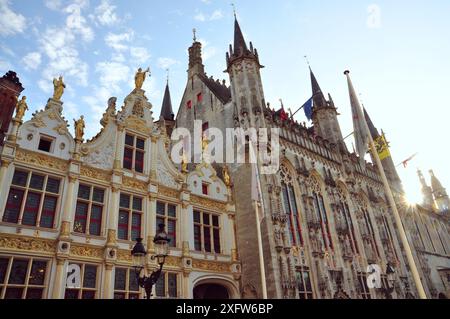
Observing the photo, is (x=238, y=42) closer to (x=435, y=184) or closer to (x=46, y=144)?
(x=46, y=144)

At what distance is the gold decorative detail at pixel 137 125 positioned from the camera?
18.8m

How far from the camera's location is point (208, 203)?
2023 centimetres

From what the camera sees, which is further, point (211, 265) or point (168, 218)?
point (211, 265)

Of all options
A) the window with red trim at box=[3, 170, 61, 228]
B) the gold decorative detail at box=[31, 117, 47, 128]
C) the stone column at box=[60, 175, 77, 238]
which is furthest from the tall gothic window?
the gold decorative detail at box=[31, 117, 47, 128]

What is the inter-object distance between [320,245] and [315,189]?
5222mm

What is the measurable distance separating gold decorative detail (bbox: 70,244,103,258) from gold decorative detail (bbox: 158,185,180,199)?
4.70 meters

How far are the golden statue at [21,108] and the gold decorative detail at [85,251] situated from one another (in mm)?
6293

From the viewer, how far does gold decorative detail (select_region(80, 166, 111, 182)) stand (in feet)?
51.4

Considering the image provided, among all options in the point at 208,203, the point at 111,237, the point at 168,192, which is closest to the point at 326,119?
the point at 208,203

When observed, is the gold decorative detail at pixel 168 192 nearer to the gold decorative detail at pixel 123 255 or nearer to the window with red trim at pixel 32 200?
the gold decorative detail at pixel 123 255

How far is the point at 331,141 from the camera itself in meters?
32.2

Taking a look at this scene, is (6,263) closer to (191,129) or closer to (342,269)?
(191,129)

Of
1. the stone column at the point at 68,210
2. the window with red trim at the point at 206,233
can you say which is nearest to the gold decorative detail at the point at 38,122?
→ the stone column at the point at 68,210

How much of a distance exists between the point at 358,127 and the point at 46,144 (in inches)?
587
